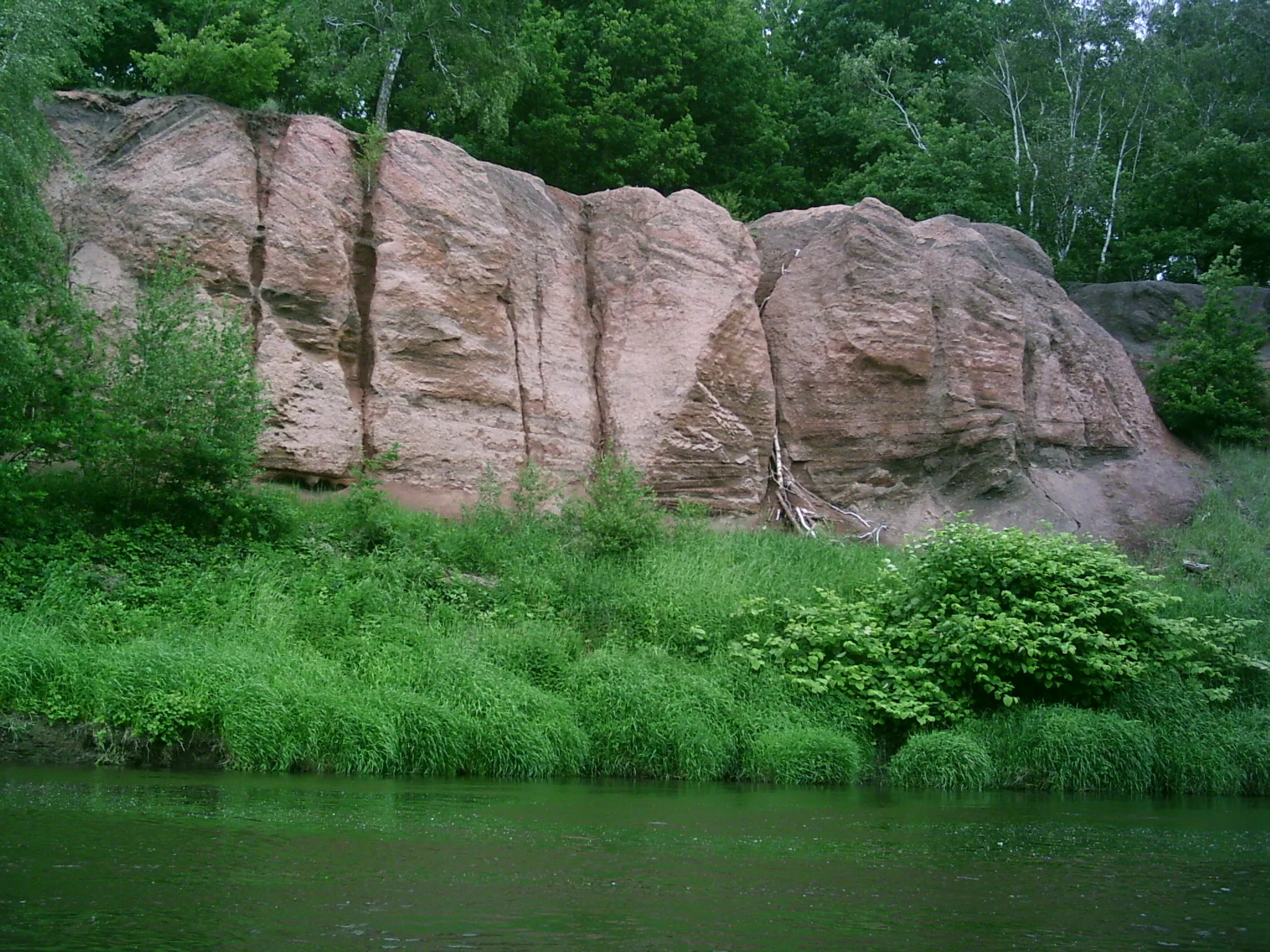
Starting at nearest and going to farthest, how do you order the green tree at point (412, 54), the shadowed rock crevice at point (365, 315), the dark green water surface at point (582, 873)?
the dark green water surface at point (582, 873) → the shadowed rock crevice at point (365, 315) → the green tree at point (412, 54)

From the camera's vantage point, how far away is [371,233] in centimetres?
2020

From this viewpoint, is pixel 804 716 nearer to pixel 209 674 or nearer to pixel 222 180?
pixel 209 674

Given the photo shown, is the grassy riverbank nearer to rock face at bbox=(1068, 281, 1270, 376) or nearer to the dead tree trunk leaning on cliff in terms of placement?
the dead tree trunk leaning on cliff

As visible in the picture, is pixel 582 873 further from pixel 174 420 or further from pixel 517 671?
pixel 174 420

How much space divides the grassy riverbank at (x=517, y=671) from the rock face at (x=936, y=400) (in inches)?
183

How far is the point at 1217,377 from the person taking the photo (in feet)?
76.9

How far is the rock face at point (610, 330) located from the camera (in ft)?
61.8

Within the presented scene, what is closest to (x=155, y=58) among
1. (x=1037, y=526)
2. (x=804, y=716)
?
(x=804, y=716)

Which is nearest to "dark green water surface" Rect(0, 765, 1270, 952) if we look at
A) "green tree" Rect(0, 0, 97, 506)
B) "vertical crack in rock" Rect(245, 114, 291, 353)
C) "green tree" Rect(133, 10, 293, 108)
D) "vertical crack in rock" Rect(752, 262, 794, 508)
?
"green tree" Rect(0, 0, 97, 506)

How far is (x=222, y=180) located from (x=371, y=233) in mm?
2495

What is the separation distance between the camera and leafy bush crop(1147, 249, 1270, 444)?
2327 centimetres

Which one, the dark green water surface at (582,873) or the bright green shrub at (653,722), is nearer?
the dark green water surface at (582,873)

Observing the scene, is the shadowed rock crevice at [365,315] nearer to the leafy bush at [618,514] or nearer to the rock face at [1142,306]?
the leafy bush at [618,514]

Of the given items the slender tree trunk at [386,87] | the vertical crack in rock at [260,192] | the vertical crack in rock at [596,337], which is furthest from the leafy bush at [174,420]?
the slender tree trunk at [386,87]
